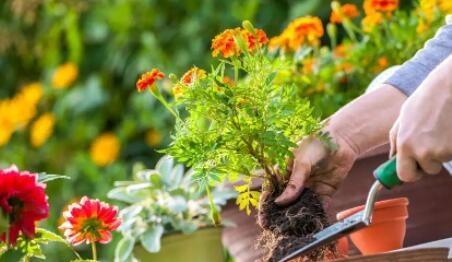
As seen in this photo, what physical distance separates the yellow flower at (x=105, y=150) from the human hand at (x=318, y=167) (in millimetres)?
2523

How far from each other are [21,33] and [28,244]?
3.15 m

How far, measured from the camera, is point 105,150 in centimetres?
430

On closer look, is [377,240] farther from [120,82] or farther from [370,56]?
[120,82]

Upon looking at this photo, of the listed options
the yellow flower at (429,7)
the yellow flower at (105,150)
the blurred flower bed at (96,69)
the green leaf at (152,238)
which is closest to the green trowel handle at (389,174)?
the green leaf at (152,238)

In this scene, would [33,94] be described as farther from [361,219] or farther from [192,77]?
[361,219]

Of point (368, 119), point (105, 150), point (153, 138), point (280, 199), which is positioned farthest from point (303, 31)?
point (105, 150)

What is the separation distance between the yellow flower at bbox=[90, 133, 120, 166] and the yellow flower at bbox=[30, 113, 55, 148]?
0.23 m

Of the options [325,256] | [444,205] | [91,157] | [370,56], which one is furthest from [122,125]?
[325,256]

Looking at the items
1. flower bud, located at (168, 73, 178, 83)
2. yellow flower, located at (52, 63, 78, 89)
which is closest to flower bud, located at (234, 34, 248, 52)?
flower bud, located at (168, 73, 178, 83)

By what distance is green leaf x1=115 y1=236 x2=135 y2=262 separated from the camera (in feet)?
8.02

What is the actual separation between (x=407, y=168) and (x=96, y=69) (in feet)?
10.7

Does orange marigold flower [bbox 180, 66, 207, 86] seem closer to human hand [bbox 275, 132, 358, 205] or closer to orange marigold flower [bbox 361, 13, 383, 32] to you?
human hand [bbox 275, 132, 358, 205]

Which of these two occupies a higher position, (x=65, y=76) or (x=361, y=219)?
(x=65, y=76)

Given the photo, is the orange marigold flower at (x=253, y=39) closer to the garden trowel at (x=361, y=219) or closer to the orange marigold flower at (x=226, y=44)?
the orange marigold flower at (x=226, y=44)
